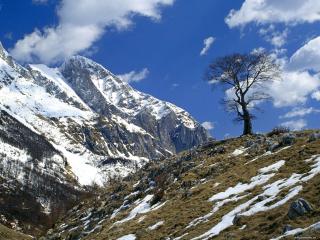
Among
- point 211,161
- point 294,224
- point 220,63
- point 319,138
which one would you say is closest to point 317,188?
point 294,224

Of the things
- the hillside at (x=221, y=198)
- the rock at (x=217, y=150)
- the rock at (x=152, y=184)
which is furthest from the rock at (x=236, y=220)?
the rock at (x=217, y=150)

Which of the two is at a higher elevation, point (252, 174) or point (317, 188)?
point (252, 174)

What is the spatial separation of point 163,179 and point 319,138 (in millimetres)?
19446

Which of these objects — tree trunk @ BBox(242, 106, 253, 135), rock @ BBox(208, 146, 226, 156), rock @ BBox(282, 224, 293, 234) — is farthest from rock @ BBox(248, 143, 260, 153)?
rock @ BBox(282, 224, 293, 234)

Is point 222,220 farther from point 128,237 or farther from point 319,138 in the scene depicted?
point 319,138

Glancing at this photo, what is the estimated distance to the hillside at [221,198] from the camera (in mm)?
26297

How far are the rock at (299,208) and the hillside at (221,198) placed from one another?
0.15 feet

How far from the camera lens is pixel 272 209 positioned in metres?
27.5

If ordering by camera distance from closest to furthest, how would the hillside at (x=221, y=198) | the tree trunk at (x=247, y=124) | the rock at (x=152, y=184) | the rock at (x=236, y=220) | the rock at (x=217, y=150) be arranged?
1. the hillside at (x=221, y=198)
2. the rock at (x=236, y=220)
3. the rock at (x=152, y=184)
4. the rock at (x=217, y=150)
5. the tree trunk at (x=247, y=124)

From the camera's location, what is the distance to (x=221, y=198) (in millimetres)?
36250

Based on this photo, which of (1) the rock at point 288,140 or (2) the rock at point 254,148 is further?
(2) the rock at point 254,148

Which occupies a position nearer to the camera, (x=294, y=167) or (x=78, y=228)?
(x=294, y=167)

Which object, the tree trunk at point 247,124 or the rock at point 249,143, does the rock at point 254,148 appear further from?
the tree trunk at point 247,124

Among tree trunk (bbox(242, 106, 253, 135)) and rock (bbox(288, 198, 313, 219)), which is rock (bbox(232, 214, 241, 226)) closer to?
rock (bbox(288, 198, 313, 219))
